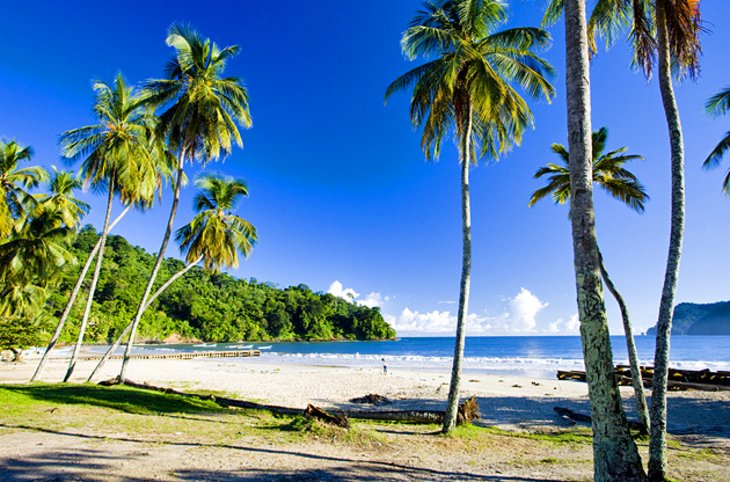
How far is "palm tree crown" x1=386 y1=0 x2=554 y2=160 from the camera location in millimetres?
8703

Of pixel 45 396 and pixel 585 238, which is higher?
pixel 585 238

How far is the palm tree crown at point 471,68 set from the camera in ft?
28.6

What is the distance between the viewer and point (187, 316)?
9369cm

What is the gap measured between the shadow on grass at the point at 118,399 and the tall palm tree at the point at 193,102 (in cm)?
261

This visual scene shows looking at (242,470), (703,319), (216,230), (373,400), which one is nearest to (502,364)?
(373,400)

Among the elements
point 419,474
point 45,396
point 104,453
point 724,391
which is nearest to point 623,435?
point 419,474

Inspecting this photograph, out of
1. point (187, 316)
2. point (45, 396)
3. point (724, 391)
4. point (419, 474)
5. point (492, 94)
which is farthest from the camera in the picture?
point (187, 316)

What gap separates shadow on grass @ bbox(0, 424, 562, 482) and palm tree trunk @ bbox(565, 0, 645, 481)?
1.91 meters

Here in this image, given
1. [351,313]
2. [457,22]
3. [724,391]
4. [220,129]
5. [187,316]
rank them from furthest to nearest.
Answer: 1. [351,313]
2. [187,316]
3. [724,391]
4. [220,129]
5. [457,22]

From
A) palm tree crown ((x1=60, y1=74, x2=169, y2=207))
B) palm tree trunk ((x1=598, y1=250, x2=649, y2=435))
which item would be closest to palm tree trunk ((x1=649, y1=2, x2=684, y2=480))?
palm tree trunk ((x1=598, y1=250, x2=649, y2=435))

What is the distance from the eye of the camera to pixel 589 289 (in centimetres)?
447

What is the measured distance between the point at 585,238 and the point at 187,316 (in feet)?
334

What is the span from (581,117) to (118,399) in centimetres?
1242

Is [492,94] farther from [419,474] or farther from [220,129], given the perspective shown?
[220,129]
